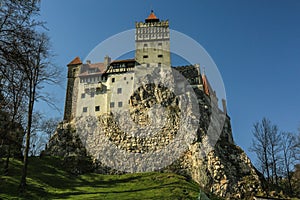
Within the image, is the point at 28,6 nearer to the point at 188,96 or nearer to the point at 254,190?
the point at 254,190

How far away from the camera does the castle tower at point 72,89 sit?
2163 inches

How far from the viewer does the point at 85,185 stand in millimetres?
33438

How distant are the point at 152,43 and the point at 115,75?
11504 millimetres

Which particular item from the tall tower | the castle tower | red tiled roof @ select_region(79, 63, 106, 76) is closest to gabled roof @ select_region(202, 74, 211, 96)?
the tall tower

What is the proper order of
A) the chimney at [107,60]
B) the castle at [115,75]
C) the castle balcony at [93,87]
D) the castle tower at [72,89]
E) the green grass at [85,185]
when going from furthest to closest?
the chimney at [107,60] < the castle balcony at [93,87] < the castle tower at [72,89] < the castle at [115,75] < the green grass at [85,185]

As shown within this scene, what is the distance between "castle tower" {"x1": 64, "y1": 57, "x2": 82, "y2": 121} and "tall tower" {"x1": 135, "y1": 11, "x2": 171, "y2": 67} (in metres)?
13.4

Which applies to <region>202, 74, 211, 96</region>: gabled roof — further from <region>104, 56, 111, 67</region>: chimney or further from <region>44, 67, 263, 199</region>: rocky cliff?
<region>104, 56, 111, 67</region>: chimney

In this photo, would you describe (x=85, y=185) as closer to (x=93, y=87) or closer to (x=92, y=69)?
(x=93, y=87)

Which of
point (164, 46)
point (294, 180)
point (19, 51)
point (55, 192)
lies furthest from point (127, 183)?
point (164, 46)

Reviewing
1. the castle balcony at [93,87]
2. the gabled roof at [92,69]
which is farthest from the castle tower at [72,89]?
the castle balcony at [93,87]

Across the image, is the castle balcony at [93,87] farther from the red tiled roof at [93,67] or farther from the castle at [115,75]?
the red tiled roof at [93,67]

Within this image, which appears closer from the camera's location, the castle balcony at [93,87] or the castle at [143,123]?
the castle at [143,123]

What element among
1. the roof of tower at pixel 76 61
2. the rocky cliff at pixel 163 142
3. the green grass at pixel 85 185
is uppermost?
the roof of tower at pixel 76 61

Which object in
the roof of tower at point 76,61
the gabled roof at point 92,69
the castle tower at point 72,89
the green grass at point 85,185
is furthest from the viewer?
the roof of tower at point 76,61
